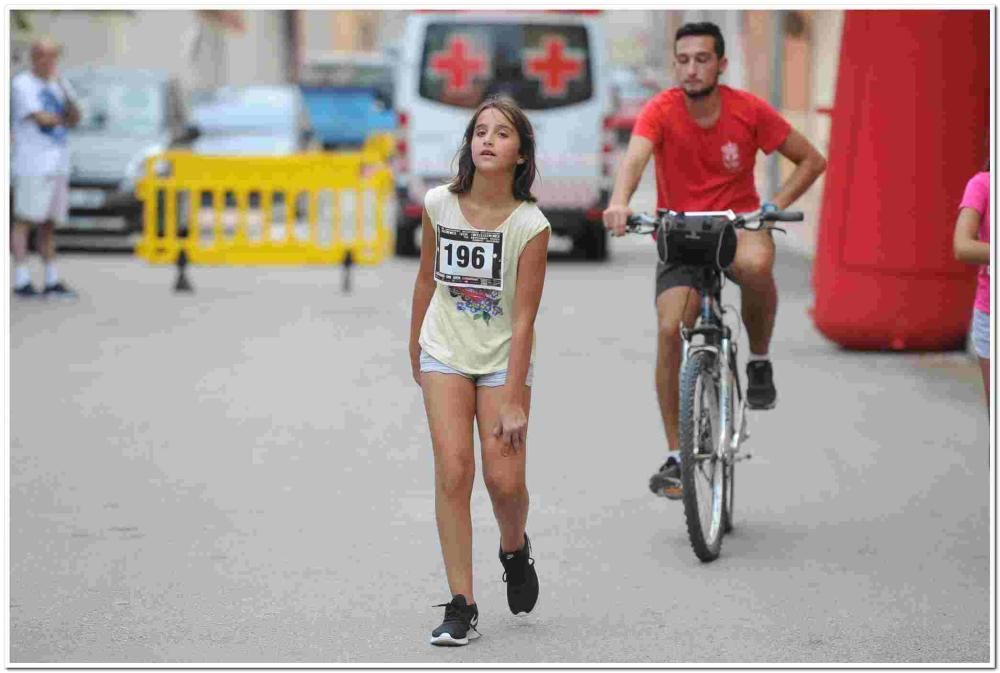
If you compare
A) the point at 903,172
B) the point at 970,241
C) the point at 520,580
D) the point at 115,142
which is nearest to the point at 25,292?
the point at 115,142

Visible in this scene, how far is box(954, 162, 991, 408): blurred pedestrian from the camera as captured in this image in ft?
18.5

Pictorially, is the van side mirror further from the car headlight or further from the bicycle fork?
the bicycle fork

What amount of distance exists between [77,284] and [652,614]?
11.5 meters

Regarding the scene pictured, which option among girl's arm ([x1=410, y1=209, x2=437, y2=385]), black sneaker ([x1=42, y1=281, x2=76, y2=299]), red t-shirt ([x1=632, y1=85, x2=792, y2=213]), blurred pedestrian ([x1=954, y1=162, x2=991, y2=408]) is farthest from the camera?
black sneaker ([x1=42, y1=281, x2=76, y2=299])

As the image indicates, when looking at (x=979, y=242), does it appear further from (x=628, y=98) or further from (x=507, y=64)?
(x=628, y=98)

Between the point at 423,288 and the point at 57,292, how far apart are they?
10.2 metres

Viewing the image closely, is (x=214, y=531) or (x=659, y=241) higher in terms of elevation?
(x=659, y=241)

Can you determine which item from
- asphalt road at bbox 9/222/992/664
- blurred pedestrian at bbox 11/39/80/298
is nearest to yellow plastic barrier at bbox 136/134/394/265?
blurred pedestrian at bbox 11/39/80/298

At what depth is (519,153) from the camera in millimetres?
5449

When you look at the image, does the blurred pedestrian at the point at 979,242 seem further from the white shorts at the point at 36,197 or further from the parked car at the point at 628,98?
the parked car at the point at 628,98

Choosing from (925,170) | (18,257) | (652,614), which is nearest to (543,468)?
(652,614)

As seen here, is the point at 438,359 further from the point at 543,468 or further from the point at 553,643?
the point at 543,468

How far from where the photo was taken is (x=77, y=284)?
16.6 meters

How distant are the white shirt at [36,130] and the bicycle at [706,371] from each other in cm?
893
